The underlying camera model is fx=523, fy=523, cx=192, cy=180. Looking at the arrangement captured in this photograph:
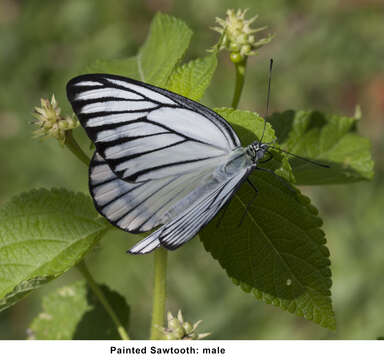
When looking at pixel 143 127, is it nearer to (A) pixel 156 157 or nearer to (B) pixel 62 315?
(A) pixel 156 157

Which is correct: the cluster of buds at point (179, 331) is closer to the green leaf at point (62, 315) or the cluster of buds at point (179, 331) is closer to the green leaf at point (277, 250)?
the green leaf at point (277, 250)

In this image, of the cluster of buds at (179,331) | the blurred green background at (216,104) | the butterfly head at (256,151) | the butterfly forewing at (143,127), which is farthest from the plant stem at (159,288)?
the blurred green background at (216,104)

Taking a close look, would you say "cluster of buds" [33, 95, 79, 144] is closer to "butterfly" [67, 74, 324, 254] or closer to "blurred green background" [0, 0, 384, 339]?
"butterfly" [67, 74, 324, 254]

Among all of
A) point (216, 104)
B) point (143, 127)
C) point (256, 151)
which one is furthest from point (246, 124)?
point (216, 104)
